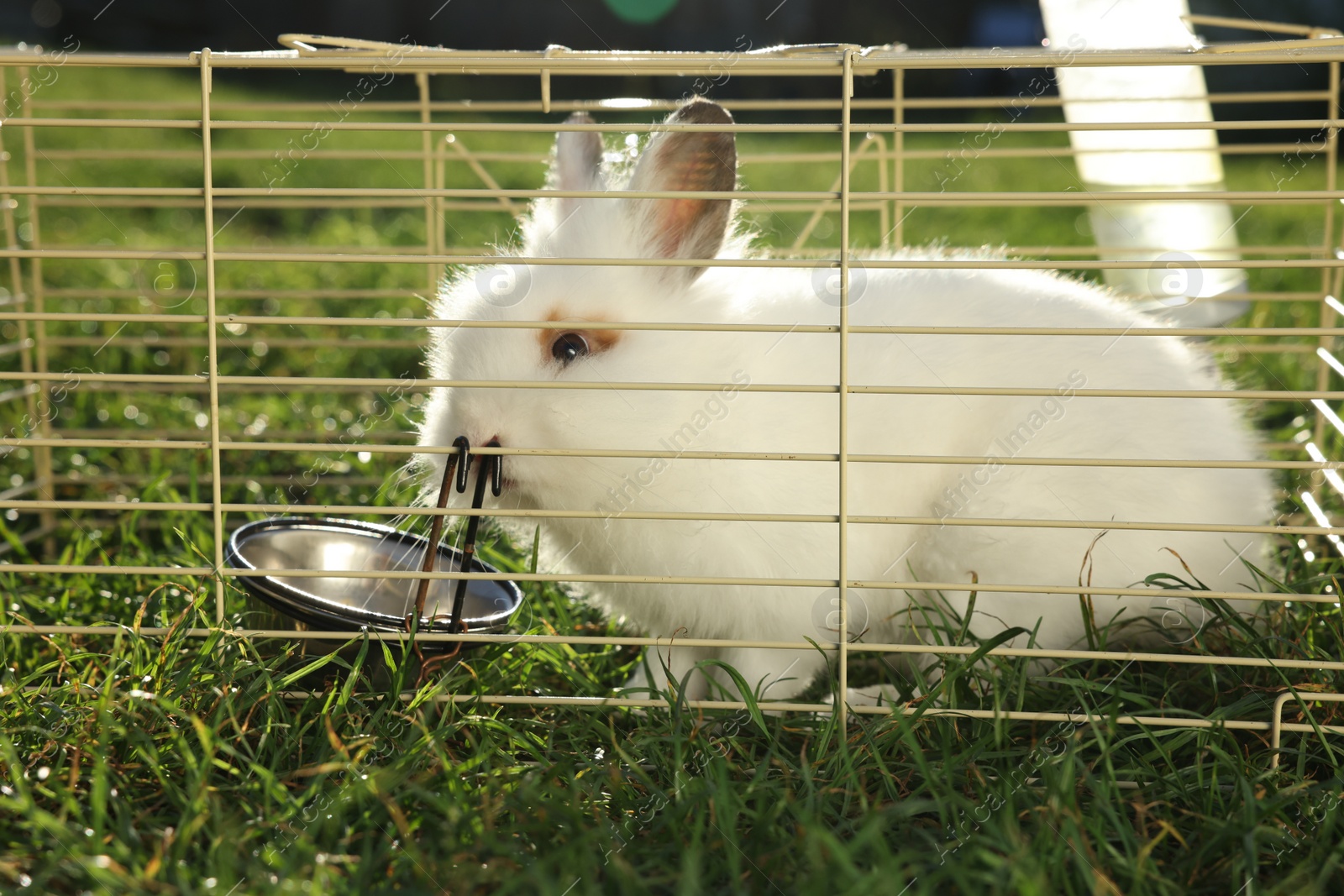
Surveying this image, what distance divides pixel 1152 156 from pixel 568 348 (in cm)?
219

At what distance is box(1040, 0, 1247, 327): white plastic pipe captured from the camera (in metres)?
3.02

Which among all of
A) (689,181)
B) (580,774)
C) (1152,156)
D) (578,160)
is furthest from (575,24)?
(580,774)

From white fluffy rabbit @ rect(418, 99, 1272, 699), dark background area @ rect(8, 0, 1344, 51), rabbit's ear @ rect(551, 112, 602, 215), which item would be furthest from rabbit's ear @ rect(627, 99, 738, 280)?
dark background area @ rect(8, 0, 1344, 51)

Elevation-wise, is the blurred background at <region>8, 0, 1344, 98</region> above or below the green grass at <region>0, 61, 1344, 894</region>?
above

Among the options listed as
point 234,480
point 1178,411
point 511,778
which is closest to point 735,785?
point 511,778

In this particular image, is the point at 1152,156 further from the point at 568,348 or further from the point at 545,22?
the point at 545,22

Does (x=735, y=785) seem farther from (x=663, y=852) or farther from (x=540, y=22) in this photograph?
(x=540, y=22)

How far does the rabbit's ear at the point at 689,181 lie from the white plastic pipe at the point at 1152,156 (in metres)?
1.20

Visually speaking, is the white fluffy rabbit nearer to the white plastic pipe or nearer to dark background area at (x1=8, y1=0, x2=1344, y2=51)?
the white plastic pipe

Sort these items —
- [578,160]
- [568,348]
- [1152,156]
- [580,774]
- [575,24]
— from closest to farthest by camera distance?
[580,774], [568,348], [578,160], [1152,156], [575,24]

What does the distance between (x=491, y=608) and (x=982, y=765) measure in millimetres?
1067

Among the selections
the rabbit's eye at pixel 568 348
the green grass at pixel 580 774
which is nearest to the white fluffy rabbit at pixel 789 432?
the rabbit's eye at pixel 568 348

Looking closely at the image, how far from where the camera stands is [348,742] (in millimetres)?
1724

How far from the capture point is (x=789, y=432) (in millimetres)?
2158
